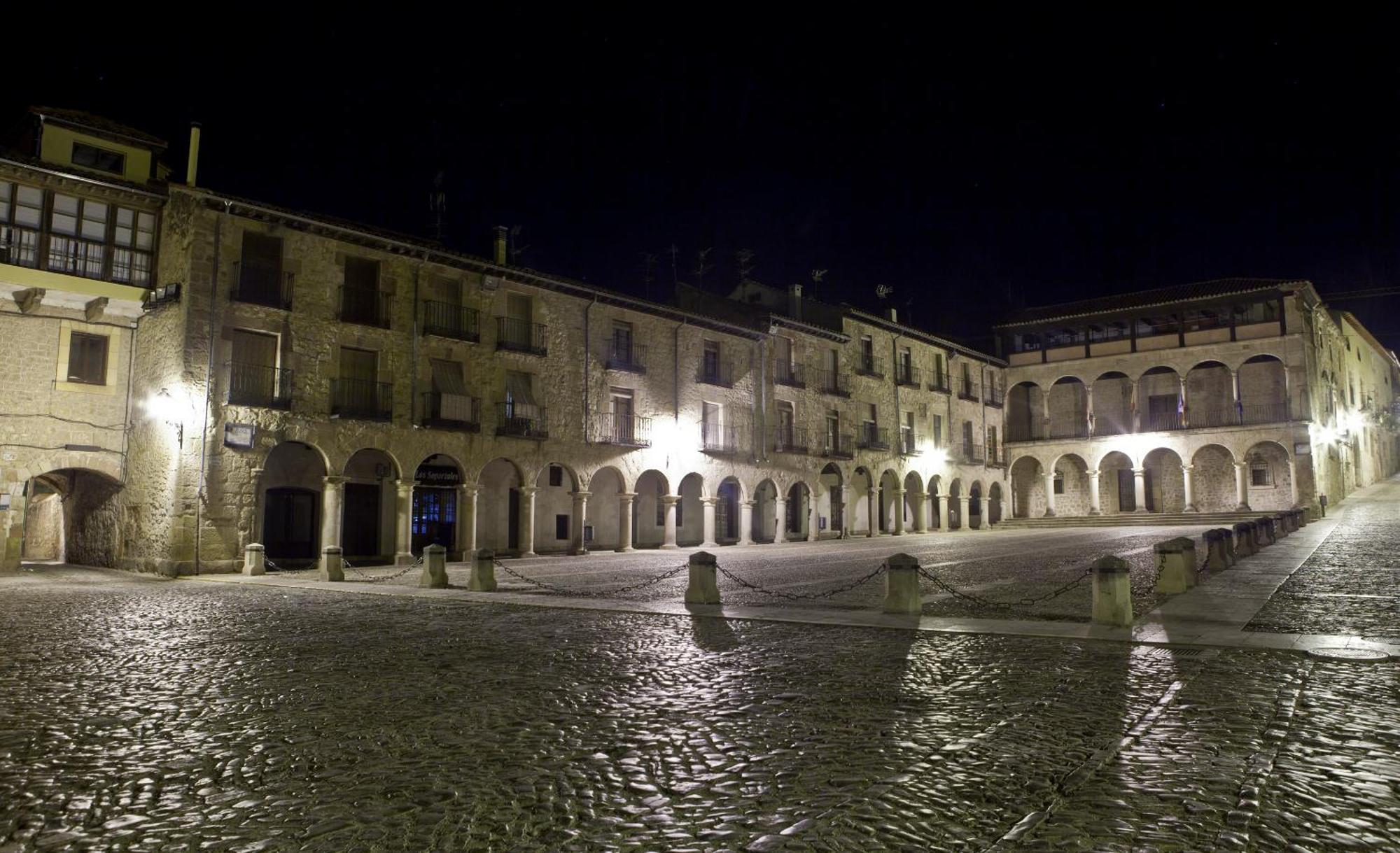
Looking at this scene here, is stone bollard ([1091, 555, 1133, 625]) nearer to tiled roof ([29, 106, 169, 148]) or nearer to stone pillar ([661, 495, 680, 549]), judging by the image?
stone pillar ([661, 495, 680, 549])

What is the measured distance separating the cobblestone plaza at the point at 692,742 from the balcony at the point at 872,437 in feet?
93.6

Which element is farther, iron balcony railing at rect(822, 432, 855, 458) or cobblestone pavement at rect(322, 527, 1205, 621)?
iron balcony railing at rect(822, 432, 855, 458)

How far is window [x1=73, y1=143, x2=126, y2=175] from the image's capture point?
1997cm

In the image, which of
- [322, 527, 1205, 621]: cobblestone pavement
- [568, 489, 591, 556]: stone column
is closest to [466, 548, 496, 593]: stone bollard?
[322, 527, 1205, 621]: cobblestone pavement

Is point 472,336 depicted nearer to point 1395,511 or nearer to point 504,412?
point 504,412

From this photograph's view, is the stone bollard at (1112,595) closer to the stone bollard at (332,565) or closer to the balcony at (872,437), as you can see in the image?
the stone bollard at (332,565)

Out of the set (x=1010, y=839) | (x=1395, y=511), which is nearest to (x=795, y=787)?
(x=1010, y=839)

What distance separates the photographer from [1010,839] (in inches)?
128

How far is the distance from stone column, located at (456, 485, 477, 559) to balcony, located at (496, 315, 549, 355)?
13.6 ft

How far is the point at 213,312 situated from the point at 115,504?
19.5 feet

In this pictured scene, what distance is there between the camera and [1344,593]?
11336 millimetres

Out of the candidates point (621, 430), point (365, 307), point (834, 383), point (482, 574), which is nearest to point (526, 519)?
point (621, 430)

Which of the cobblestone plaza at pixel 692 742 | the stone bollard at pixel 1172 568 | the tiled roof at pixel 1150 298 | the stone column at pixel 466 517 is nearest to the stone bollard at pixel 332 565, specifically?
the stone column at pixel 466 517

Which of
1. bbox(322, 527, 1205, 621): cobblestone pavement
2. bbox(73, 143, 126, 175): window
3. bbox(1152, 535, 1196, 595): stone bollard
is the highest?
bbox(73, 143, 126, 175): window
